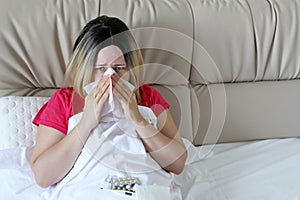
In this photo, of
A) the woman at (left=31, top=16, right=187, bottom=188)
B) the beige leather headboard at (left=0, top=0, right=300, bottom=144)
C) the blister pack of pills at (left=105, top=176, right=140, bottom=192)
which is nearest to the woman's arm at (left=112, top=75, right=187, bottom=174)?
the woman at (left=31, top=16, right=187, bottom=188)

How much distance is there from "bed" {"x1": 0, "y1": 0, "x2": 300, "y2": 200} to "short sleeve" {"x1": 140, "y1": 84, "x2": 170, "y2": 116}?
0.13 meters

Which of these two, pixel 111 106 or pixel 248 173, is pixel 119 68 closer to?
pixel 111 106

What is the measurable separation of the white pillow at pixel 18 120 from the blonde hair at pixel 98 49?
0.53ft

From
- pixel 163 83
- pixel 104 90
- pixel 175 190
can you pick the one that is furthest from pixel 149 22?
pixel 175 190

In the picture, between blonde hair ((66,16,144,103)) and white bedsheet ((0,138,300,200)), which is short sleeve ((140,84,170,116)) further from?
white bedsheet ((0,138,300,200))

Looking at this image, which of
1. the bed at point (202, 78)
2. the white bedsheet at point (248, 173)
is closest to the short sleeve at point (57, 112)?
the bed at point (202, 78)

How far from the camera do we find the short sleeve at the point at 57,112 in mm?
1275

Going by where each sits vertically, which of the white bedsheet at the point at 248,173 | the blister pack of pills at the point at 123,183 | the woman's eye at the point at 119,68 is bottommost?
the white bedsheet at the point at 248,173

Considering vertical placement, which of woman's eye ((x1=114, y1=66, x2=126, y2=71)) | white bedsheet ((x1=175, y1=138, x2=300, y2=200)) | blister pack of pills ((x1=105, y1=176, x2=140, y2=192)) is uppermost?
woman's eye ((x1=114, y1=66, x2=126, y2=71))

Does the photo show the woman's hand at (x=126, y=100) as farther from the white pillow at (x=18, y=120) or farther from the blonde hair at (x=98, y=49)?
the white pillow at (x=18, y=120)

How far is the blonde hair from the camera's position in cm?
128

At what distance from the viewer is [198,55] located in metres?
1.59

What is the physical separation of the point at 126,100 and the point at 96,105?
83mm

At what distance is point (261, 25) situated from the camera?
1.63m
